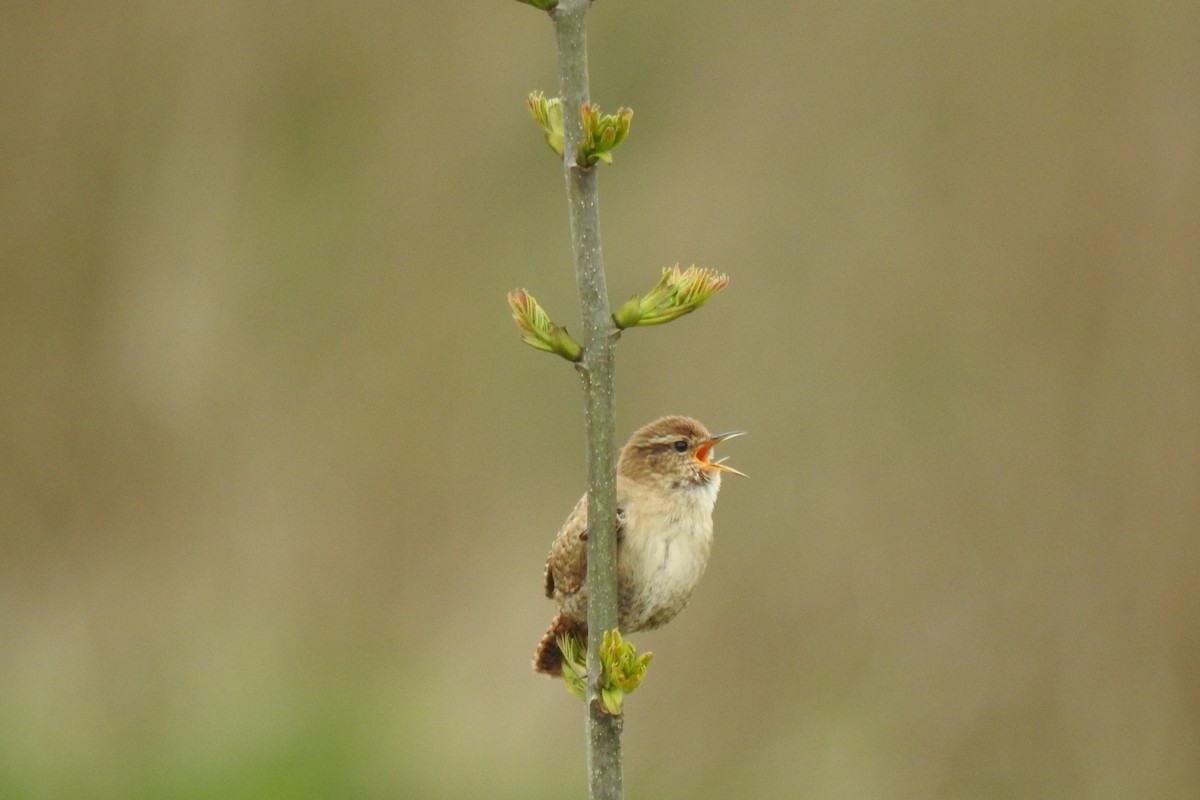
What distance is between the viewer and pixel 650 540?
2760mm

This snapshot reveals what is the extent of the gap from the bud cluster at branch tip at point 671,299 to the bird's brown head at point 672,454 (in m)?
1.06

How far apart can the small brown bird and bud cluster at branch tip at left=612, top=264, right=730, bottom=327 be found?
0.56m

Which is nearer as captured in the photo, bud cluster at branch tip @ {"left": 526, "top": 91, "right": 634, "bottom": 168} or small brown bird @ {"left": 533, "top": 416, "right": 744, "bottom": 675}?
bud cluster at branch tip @ {"left": 526, "top": 91, "right": 634, "bottom": 168}

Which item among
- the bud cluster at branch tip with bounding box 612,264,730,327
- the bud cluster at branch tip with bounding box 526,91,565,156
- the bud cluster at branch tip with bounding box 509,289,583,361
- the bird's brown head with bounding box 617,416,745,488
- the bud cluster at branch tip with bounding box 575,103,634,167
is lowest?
the bird's brown head with bounding box 617,416,745,488

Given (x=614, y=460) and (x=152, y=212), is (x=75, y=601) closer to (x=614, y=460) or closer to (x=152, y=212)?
(x=152, y=212)

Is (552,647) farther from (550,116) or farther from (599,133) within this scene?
(599,133)

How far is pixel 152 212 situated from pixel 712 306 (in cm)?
298

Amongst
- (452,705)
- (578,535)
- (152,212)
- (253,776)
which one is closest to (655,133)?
(152,212)

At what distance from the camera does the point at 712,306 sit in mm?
6770

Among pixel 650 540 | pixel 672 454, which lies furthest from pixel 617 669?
pixel 672 454

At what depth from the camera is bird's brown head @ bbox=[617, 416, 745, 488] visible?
306cm

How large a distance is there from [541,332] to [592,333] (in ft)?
0.30

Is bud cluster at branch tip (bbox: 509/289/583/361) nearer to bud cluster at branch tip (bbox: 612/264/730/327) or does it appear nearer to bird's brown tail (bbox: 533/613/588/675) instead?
bud cluster at branch tip (bbox: 612/264/730/327)

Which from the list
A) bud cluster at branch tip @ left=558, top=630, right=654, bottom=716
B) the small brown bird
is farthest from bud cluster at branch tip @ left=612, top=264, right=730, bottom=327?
the small brown bird
